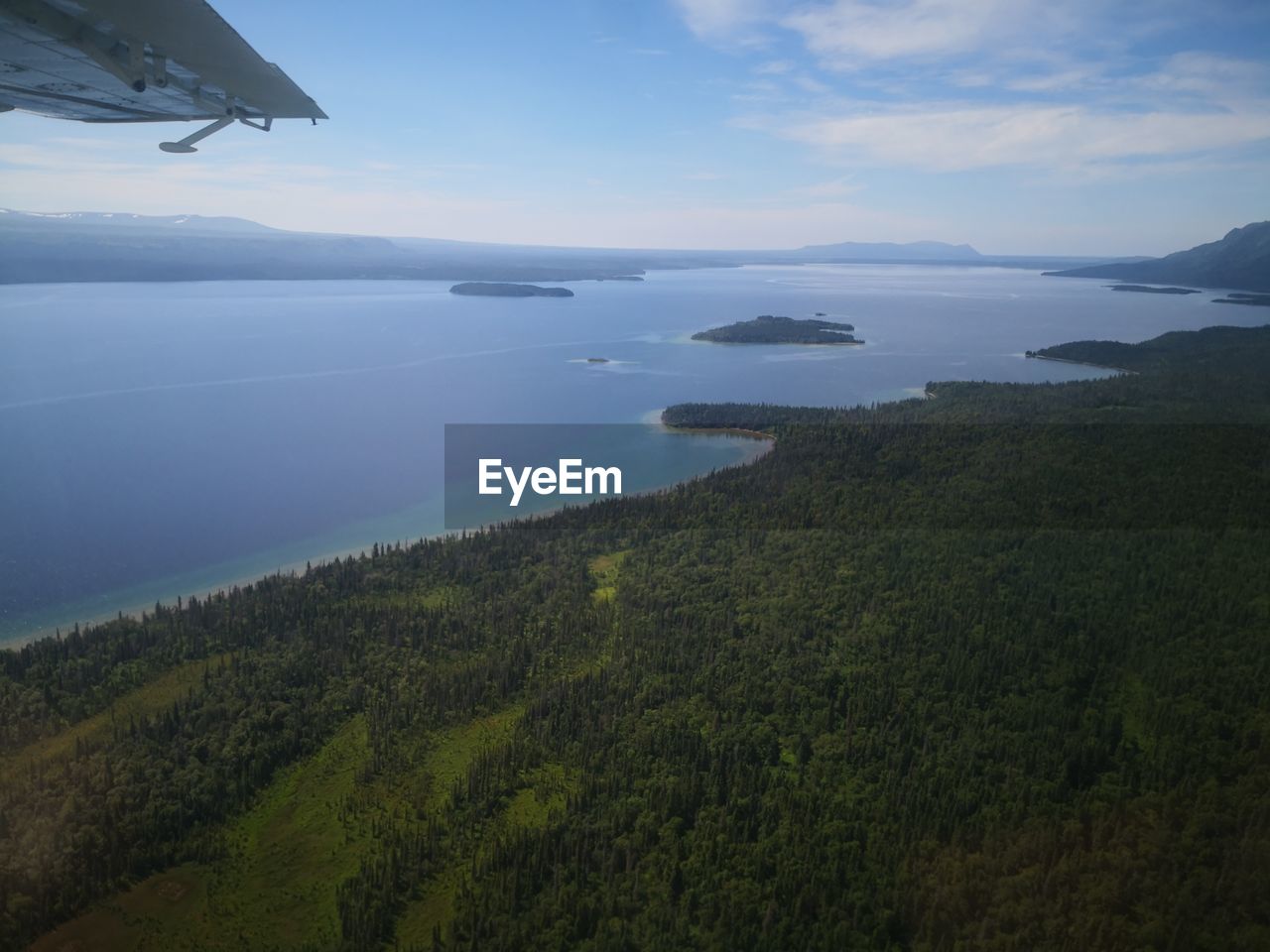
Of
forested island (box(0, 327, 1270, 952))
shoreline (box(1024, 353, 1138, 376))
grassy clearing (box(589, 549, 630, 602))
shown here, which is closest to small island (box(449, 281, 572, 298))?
shoreline (box(1024, 353, 1138, 376))

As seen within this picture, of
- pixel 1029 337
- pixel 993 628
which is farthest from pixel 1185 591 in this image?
pixel 1029 337

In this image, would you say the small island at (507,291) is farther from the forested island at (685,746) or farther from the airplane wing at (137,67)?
the airplane wing at (137,67)

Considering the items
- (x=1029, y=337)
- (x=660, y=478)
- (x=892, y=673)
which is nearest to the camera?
(x=892, y=673)

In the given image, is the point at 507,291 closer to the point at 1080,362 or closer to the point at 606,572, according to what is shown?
the point at 1080,362

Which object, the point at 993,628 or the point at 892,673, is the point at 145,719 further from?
the point at 993,628

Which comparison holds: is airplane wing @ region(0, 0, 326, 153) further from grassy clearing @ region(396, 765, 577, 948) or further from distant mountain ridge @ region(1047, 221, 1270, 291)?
distant mountain ridge @ region(1047, 221, 1270, 291)

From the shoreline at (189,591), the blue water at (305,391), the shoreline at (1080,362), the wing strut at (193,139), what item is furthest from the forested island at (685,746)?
the shoreline at (1080,362)
